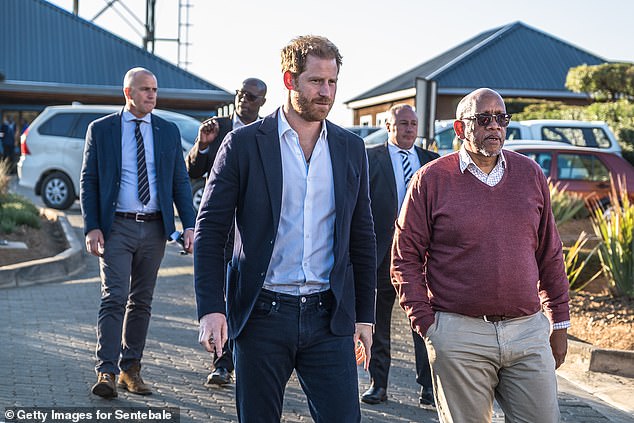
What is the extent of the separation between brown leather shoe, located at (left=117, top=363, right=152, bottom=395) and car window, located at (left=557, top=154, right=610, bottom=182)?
1091cm

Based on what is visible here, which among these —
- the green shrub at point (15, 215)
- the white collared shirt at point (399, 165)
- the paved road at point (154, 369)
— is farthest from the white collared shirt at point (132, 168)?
the green shrub at point (15, 215)

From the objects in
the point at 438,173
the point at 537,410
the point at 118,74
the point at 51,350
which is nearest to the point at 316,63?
the point at 438,173

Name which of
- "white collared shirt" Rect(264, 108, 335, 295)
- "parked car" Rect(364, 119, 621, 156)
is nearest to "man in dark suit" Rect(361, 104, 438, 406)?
"white collared shirt" Rect(264, 108, 335, 295)

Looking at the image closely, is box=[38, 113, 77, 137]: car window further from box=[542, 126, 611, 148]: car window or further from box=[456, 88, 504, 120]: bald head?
box=[456, 88, 504, 120]: bald head

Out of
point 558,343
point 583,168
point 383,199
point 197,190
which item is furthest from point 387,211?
point 197,190

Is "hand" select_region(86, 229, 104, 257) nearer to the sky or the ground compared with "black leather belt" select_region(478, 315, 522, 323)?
nearer to the sky

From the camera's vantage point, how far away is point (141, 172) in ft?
22.4

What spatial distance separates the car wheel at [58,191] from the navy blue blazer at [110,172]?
13.6 meters

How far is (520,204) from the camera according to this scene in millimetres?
4586

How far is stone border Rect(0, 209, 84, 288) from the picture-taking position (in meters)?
11.9

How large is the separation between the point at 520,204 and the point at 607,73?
28.8 m

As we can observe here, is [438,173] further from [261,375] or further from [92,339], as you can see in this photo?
[92,339]

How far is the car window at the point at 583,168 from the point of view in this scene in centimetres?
1644

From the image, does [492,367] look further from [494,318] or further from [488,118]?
[488,118]
